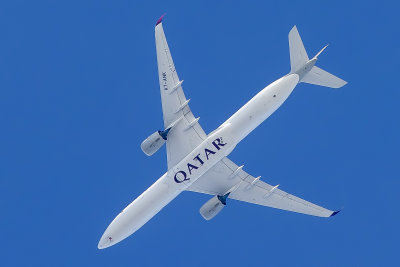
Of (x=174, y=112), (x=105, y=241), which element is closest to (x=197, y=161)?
(x=174, y=112)

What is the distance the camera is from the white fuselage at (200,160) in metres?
55.2

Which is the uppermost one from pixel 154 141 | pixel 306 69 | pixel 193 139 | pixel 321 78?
pixel 154 141

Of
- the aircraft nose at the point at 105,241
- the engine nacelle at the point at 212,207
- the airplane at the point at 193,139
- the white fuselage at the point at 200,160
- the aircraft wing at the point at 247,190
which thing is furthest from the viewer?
the aircraft wing at the point at 247,190

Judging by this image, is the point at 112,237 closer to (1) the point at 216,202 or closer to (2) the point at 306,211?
(1) the point at 216,202

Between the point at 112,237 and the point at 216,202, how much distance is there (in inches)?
404

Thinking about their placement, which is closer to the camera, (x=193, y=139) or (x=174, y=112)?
(x=174, y=112)

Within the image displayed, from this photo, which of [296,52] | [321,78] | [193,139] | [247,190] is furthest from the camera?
[247,190]

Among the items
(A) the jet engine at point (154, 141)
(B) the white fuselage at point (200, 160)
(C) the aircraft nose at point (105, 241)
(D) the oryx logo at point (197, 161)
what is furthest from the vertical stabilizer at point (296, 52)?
(C) the aircraft nose at point (105, 241)

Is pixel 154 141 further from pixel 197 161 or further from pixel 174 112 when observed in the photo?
pixel 197 161

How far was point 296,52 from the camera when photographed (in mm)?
56531

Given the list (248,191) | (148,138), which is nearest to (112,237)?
(148,138)

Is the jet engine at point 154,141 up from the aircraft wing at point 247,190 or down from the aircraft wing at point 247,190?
up

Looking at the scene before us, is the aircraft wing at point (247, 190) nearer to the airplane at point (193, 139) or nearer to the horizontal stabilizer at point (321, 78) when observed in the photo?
the airplane at point (193, 139)

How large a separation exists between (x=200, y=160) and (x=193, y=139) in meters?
2.54
